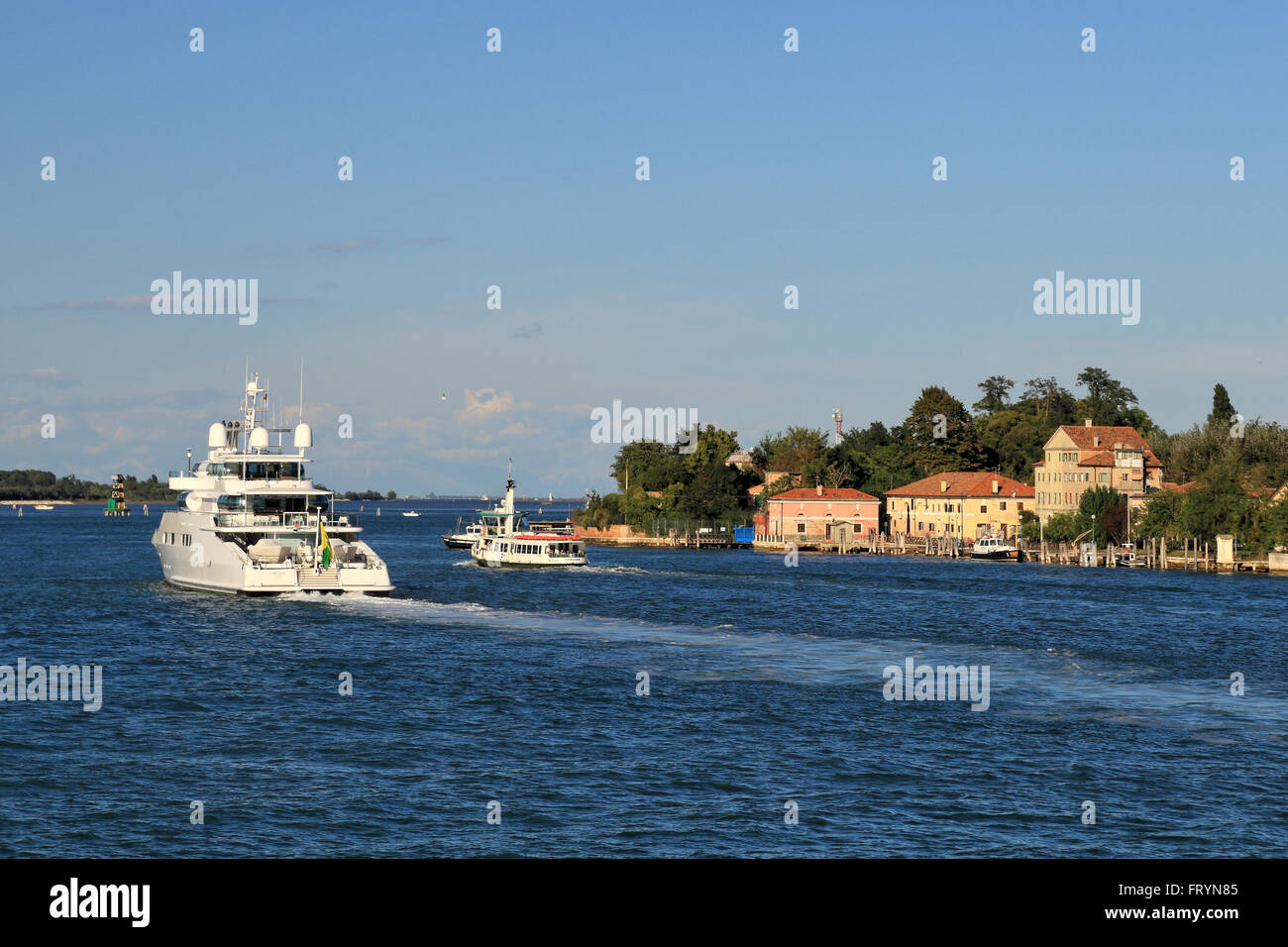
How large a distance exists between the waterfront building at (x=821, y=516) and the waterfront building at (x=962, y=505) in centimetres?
407

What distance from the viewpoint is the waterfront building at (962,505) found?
148 metres

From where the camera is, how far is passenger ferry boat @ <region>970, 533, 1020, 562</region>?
136000mm

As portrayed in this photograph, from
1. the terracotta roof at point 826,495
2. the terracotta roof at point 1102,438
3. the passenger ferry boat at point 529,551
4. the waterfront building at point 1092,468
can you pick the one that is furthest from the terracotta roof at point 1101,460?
the passenger ferry boat at point 529,551

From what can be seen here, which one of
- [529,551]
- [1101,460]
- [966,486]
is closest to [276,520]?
[529,551]

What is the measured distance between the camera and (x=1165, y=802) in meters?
25.3

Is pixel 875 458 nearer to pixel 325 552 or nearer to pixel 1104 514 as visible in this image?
pixel 1104 514

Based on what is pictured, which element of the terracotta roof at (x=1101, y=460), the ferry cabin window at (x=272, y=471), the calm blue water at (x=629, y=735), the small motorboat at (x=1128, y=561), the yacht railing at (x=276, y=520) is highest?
the terracotta roof at (x=1101, y=460)

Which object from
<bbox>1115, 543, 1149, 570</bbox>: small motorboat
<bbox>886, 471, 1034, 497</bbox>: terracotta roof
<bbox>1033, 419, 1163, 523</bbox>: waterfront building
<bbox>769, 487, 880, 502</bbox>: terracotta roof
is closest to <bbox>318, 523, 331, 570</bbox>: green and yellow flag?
<bbox>1115, 543, 1149, 570</bbox>: small motorboat

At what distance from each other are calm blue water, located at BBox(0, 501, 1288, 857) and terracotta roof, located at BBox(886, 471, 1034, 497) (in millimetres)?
81627

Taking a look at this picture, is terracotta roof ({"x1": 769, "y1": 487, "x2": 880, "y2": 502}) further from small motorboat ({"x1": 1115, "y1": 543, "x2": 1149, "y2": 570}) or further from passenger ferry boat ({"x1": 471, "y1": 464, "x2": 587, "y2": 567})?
passenger ferry boat ({"x1": 471, "y1": 464, "x2": 587, "y2": 567})

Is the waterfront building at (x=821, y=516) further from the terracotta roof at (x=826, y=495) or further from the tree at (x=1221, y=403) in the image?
the tree at (x=1221, y=403)

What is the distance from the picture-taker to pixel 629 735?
32.2 m
